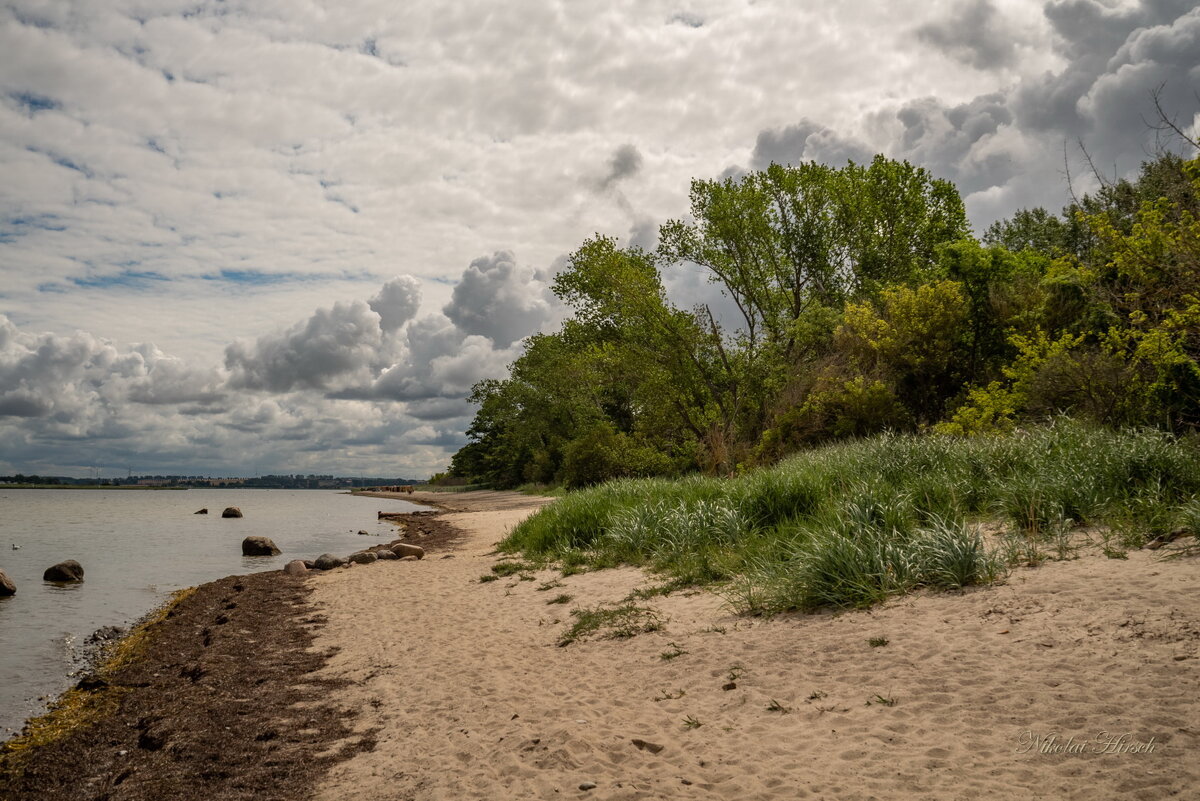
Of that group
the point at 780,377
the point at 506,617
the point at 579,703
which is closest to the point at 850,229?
the point at 780,377

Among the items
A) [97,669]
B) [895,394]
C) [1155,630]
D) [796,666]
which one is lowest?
[97,669]

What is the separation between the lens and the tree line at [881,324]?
14.6 meters

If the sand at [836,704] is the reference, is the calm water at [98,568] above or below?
below

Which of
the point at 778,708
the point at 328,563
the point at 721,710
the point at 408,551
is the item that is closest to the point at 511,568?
the point at 408,551

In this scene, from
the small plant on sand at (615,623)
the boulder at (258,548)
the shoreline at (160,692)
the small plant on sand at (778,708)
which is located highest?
the small plant on sand at (778,708)

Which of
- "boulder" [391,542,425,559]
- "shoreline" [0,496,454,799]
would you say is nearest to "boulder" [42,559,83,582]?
"shoreline" [0,496,454,799]

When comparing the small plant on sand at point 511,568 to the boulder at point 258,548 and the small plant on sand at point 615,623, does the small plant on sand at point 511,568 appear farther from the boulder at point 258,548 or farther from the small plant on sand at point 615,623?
the boulder at point 258,548

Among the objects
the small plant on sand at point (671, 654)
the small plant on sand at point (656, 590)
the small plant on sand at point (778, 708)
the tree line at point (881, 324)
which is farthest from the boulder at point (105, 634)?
the tree line at point (881, 324)

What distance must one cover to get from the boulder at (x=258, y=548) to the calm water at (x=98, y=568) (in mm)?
405

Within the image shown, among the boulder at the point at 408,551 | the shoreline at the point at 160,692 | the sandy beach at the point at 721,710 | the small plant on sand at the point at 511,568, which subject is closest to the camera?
the sandy beach at the point at 721,710

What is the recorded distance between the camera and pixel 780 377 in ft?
91.1

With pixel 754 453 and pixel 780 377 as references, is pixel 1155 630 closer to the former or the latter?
pixel 754 453

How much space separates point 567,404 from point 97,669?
3834 centimetres

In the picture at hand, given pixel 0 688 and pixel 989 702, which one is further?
pixel 0 688
